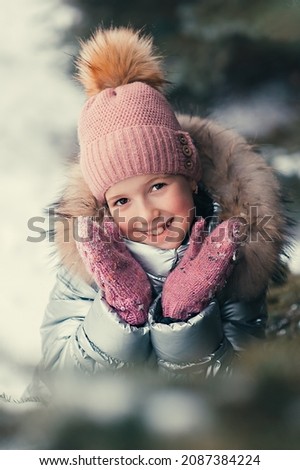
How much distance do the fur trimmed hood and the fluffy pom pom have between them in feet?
0.30

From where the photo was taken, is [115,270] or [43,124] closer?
[115,270]

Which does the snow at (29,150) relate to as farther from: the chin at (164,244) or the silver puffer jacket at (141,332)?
the chin at (164,244)

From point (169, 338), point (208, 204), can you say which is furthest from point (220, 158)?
point (169, 338)

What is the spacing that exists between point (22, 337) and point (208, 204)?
14.2 inches

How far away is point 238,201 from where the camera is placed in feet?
3.86

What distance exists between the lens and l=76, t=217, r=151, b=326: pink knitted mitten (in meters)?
1.08

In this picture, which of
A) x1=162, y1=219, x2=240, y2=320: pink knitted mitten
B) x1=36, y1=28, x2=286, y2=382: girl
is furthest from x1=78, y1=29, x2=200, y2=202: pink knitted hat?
x1=162, y1=219, x2=240, y2=320: pink knitted mitten

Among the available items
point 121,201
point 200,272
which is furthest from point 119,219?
point 200,272

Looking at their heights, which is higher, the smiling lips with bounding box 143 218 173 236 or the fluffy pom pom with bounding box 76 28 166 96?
the fluffy pom pom with bounding box 76 28 166 96

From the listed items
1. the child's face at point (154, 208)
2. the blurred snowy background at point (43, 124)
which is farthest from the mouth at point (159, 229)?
the blurred snowy background at point (43, 124)

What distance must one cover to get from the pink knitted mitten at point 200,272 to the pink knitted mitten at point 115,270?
0.04 m

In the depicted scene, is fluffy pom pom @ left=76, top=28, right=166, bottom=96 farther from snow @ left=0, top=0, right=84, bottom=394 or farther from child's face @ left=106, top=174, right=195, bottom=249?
child's face @ left=106, top=174, right=195, bottom=249
